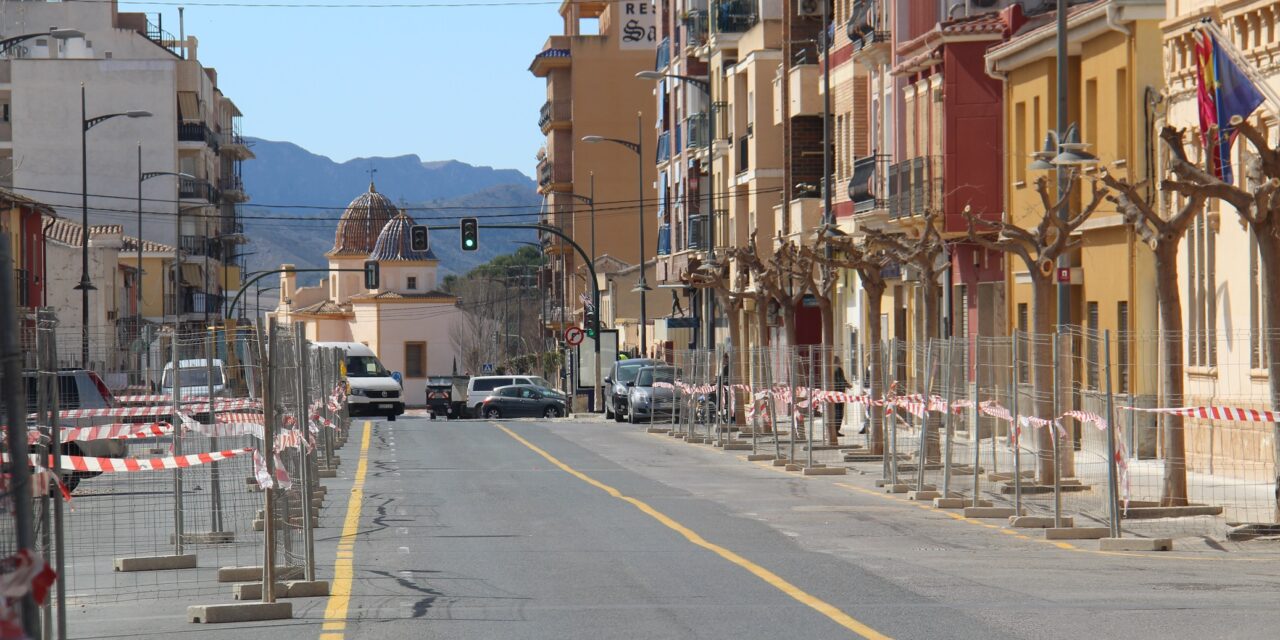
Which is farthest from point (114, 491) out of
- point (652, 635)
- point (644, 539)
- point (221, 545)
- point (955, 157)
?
point (955, 157)

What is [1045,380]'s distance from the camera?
2131cm

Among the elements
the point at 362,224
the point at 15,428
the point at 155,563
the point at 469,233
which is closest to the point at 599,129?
the point at 362,224

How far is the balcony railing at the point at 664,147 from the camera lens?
7654 centimetres

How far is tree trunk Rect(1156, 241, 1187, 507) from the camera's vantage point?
19797 millimetres

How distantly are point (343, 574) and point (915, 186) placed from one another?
2607 cm

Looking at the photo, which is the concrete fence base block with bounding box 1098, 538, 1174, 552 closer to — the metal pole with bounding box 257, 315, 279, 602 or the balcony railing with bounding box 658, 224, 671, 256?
the metal pole with bounding box 257, 315, 279, 602

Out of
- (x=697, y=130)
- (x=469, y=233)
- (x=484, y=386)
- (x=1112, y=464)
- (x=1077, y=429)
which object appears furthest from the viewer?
(x=484, y=386)

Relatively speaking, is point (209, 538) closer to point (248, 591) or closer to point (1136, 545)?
point (248, 591)

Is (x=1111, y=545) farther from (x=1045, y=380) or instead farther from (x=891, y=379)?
(x=891, y=379)

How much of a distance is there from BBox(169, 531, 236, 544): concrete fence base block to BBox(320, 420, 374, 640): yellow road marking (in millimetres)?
977

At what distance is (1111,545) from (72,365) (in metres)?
9.82

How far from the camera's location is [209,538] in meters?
17.7

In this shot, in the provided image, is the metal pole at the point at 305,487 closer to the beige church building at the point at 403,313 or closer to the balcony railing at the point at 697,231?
the balcony railing at the point at 697,231

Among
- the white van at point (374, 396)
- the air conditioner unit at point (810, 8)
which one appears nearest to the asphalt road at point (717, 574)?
Result: the air conditioner unit at point (810, 8)
